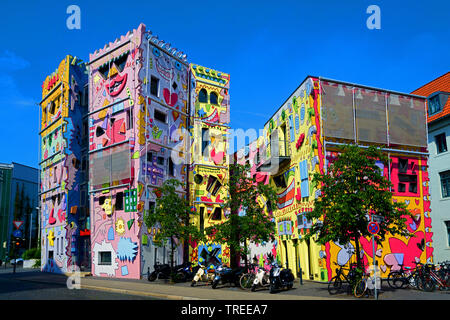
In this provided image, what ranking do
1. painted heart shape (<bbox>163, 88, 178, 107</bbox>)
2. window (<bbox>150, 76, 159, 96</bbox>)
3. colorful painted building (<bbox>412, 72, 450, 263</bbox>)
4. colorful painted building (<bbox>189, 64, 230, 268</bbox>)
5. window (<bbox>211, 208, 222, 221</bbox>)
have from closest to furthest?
colorful painted building (<bbox>412, 72, 450, 263</bbox>)
window (<bbox>150, 76, 159, 96</bbox>)
painted heart shape (<bbox>163, 88, 178, 107</bbox>)
colorful painted building (<bbox>189, 64, 230, 268</bbox>)
window (<bbox>211, 208, 222, 221</bbox>)

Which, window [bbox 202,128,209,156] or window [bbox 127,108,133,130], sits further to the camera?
window [bbox 202,128,209,156]

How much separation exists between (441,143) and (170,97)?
807 inches

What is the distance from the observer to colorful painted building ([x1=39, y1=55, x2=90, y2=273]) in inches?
1442

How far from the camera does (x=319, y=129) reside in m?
24.8

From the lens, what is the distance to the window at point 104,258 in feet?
102

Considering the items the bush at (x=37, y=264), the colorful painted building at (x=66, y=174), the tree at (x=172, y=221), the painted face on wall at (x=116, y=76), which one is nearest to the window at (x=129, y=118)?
the painted face on wall at (x=116, y=76)

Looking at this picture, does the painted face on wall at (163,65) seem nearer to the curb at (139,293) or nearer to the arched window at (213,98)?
the arched window at (213,98)

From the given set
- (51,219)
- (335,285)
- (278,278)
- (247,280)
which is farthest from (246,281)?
(51,219)

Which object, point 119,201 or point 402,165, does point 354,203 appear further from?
point 119,201

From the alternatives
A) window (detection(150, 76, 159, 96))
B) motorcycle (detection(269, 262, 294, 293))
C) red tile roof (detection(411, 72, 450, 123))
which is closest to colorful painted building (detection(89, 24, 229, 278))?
window (detection(150, 76, 159, 96))

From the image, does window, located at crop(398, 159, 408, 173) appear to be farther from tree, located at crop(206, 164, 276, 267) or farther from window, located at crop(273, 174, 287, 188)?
tree, located at crop(206, 164, 276, 267)

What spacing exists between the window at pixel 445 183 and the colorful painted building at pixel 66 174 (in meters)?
27.8

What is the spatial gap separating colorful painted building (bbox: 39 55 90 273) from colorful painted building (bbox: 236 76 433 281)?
18.2m

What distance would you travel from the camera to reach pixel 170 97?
33.8 m
